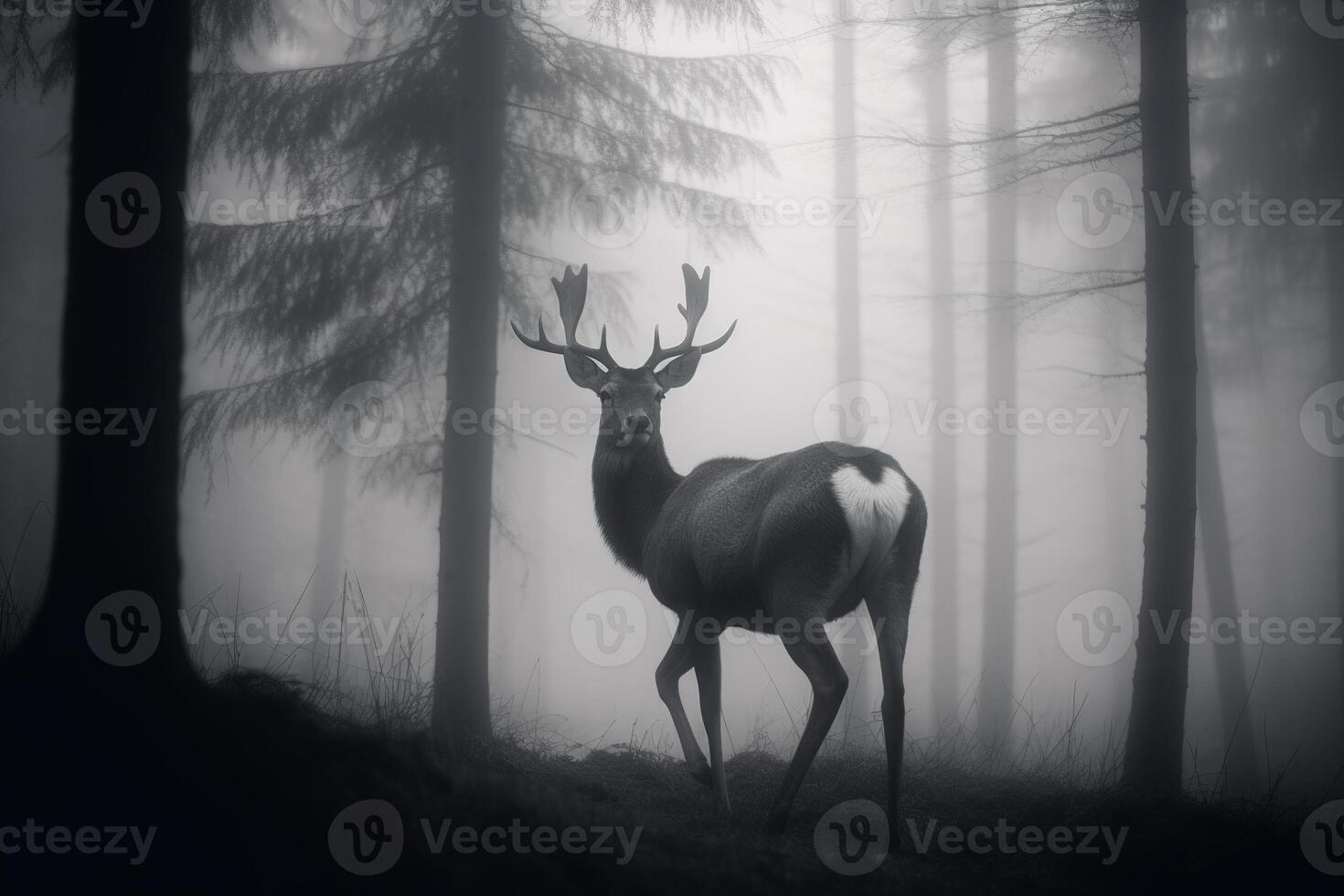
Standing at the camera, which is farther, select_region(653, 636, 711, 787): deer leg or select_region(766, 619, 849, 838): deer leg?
select_region(653, 636, 711, 787): deer leg

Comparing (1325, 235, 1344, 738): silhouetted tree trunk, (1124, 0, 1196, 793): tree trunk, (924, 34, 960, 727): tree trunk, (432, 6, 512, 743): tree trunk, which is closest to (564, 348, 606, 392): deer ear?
(432, 6, 512, 743): tree trunk

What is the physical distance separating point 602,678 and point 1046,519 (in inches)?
262

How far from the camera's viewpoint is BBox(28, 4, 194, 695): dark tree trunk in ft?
15.7

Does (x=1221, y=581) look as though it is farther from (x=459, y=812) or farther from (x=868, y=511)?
(x=459, y=812)

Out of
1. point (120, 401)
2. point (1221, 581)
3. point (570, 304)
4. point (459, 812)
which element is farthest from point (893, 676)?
point (1221, 581)

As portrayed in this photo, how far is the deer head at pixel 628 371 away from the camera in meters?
5.89

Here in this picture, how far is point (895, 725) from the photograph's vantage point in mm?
4715

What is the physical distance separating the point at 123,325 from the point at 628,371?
2.88 m

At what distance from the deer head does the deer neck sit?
0.09 metres

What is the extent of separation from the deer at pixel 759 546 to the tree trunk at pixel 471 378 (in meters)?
1.75

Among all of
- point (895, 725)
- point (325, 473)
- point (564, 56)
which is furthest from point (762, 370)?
point (895, 725)

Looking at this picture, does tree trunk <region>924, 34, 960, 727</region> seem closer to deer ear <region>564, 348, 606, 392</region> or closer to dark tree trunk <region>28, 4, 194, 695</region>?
deer ear <region>564, 348, 606, 392</region>

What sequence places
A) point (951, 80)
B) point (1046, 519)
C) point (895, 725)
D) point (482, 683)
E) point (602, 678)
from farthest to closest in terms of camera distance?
point (951, 80), point (1046, 519), point (602, 678), point (482, 683), point (895, 725)

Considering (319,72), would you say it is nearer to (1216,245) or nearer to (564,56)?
(564,56)
